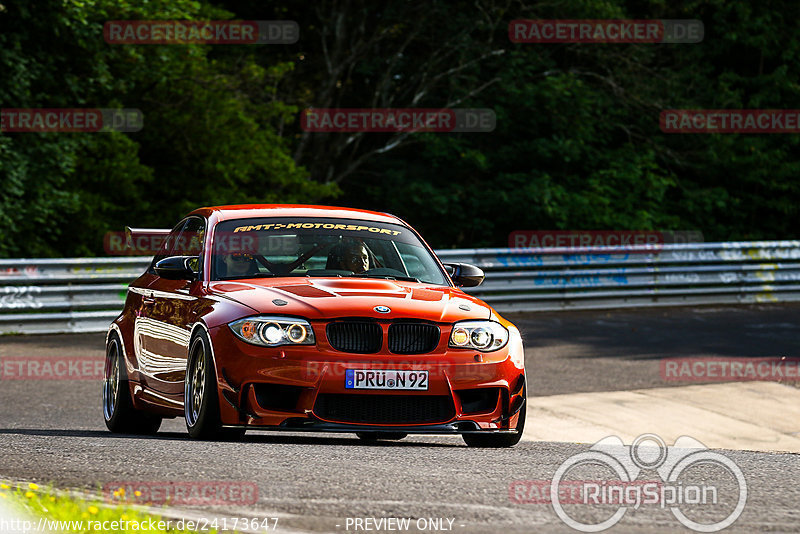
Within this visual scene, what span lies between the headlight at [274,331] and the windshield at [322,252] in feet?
3.18

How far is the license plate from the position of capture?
25.4ft

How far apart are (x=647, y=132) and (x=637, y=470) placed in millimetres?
28022

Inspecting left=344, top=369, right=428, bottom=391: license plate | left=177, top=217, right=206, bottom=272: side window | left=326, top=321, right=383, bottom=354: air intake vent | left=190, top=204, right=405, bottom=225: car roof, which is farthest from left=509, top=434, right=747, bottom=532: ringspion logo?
left=177, top=217, right=206, bottom=272: side window

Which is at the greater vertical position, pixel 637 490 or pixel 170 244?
pixel 170 244

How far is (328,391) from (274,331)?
1.54 ft

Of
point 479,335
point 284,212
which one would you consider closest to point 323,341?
point 479,335

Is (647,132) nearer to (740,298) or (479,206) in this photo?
(479,206)

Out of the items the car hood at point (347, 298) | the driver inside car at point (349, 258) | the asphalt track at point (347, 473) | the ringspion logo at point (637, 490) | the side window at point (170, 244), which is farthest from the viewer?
the side window at point (170, 244)

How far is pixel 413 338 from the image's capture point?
795 cm

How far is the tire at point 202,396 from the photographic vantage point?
7926mm

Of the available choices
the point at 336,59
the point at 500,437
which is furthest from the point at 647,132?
the point at 500,437

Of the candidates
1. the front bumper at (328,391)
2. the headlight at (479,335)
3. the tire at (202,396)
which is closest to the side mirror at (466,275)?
the headlight at (479,335)

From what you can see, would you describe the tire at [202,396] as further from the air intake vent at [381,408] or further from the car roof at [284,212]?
the car roof at [284,212]

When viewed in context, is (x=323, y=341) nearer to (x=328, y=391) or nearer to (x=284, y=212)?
(x=328, y=391)
